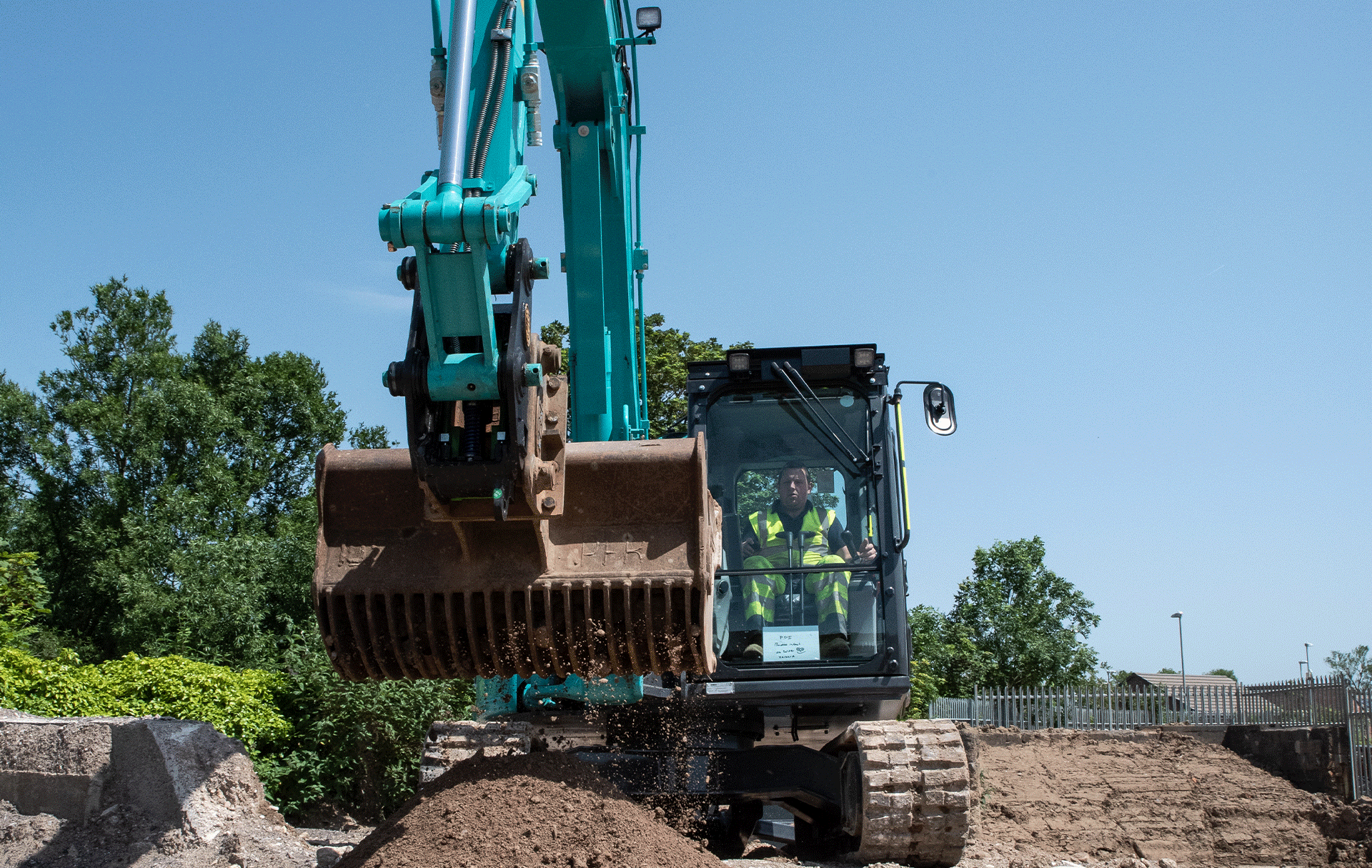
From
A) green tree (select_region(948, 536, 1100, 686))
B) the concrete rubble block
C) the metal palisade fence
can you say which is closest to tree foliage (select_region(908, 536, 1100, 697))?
green tree (select_region(948, 536, 1100, 686))

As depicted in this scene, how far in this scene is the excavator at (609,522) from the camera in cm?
365

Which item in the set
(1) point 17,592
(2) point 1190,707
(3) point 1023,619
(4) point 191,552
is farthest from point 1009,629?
(1) point 17,592

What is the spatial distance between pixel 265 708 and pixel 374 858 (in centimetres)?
677

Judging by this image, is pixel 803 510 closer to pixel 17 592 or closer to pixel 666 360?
pixel 17 592

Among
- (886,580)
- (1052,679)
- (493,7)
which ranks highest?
(493,7)

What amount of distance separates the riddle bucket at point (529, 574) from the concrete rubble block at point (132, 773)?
105 centimetres

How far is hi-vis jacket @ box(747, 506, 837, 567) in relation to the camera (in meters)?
6.02

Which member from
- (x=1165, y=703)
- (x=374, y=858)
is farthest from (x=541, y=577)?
(x=1165, y=703)

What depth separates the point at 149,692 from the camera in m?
9.52

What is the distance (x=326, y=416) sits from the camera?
87.9 ft

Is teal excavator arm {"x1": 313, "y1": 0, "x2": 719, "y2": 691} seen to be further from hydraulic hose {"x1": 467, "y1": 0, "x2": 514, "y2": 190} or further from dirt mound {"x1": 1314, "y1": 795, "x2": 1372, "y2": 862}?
dirt mound {"x1": 1314, "y1": 795, "x2": 1372, "y2": 862}

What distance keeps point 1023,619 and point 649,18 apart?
1143 inches

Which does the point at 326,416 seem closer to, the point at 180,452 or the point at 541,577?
the point at 180,452

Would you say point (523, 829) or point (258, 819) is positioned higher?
point (523, 829)
